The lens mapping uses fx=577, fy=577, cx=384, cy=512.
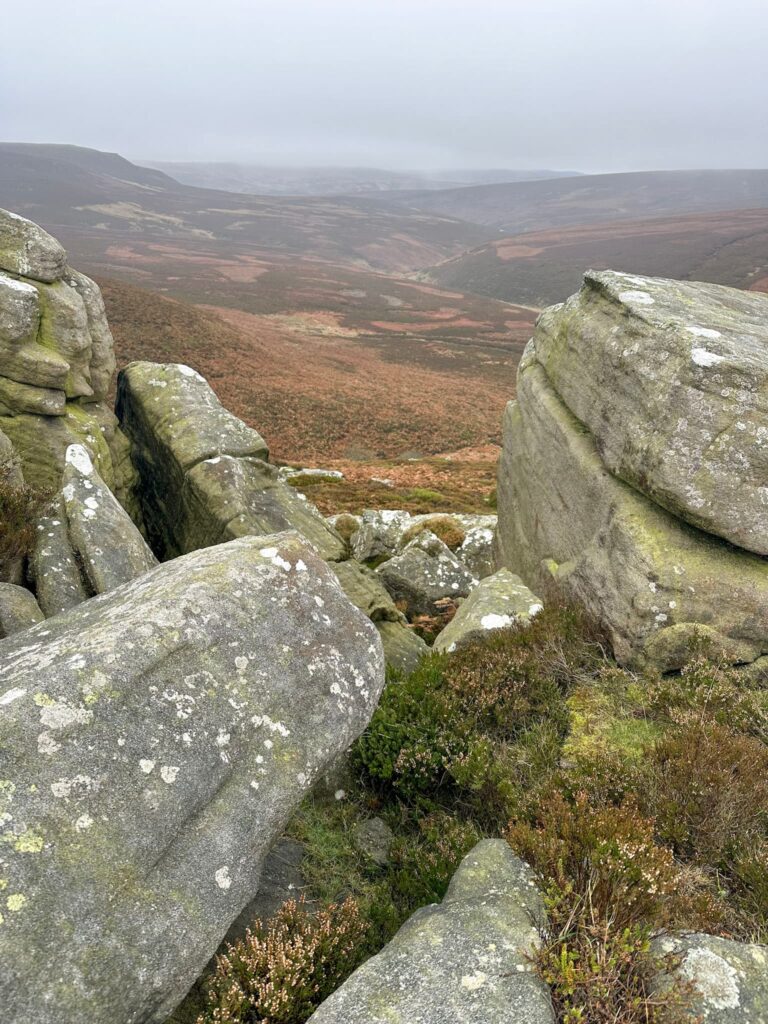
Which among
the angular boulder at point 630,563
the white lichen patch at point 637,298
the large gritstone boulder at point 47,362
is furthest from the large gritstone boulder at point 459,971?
the white lichen patch at point 637,298

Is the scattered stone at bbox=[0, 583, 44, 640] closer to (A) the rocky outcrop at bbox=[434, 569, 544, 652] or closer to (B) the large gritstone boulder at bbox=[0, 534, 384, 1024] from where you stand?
(B) the large gritstone boulder at bbox=[0, 534, 384, 1024]

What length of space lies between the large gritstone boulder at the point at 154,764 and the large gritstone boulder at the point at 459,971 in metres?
1.09

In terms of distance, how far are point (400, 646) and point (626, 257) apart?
164711 millimetres

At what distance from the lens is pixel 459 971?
11.5ft

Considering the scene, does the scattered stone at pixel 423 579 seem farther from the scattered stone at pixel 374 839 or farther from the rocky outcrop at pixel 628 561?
the scattered stone at pixel 374 839

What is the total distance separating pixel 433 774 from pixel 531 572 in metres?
6.78

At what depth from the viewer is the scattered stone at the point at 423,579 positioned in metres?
15.3

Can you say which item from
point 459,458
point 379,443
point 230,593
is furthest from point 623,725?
point 379,443

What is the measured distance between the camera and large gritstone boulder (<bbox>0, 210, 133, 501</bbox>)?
1102cm

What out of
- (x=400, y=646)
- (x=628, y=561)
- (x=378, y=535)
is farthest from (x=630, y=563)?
(x=378, y=535)

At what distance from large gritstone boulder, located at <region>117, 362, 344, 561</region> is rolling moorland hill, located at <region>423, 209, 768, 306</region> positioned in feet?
370

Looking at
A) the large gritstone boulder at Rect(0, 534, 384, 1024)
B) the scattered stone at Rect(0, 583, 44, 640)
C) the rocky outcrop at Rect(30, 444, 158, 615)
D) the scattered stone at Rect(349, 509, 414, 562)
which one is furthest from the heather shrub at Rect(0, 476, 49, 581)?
the scattered stone at Rect(349, 509, 414, 562)

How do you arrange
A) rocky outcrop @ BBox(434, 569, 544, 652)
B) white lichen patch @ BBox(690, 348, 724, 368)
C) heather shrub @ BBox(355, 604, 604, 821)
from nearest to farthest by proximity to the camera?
heather shrub @ BBox(355, 604, 604, 821) < white lichen patch @ BBox(690, 348, 724, 368) < rocky outcrop @ BBox(434, 569, 544, 652)

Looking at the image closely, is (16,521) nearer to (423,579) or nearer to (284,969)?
(284,969)
